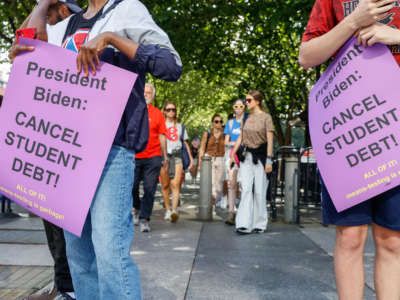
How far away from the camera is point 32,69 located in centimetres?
198

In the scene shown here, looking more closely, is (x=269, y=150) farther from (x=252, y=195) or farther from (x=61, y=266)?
(x=61, y=266)

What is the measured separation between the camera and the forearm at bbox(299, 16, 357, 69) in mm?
1870

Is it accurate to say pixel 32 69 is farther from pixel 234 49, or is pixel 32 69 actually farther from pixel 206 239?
pixel 234 49

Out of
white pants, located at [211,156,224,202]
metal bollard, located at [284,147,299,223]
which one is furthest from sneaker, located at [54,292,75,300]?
white pants, located at [211,156,224,202]

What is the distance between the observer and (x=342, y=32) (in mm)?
1883

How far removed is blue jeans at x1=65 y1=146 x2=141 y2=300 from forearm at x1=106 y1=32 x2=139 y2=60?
43 cm

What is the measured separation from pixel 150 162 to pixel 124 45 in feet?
14.7

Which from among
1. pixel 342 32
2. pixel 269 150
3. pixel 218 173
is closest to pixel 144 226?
pixel 269 150

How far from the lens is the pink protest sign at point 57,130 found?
1850 millimetres

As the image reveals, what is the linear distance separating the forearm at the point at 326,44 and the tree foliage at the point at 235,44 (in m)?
5.20

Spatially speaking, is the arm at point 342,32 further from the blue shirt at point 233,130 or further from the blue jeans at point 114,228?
the blue shirt at point 233,130

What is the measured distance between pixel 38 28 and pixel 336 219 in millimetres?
1781

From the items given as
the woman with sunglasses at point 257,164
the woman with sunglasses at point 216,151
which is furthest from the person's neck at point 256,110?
the woman with sunglasses at point 216,151

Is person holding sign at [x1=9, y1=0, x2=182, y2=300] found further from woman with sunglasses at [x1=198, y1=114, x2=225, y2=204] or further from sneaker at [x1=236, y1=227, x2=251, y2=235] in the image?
woman with sunglasses at [x1=198, y1=114, x2=225, y2=204]
